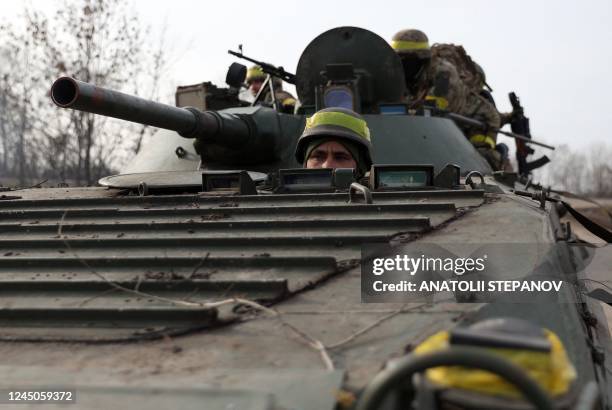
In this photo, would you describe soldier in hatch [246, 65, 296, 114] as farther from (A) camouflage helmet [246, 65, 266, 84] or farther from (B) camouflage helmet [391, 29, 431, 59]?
(B) camouflage helmet [391, 29, 431, 59]

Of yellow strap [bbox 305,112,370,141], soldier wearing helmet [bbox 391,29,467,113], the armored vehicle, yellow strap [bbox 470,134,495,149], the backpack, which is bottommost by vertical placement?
the armored vehicle

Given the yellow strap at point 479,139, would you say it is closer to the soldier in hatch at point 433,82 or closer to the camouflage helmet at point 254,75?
the soldier in hatch at point 433,82

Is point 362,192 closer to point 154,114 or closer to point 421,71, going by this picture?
point 154,114

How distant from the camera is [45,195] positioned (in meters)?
4.57

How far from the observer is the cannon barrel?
373cm

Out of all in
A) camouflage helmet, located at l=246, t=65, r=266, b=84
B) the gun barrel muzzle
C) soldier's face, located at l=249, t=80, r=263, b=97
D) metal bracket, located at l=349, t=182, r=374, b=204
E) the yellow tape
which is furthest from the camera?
camouflage helmet, located at l=246, t=65, r=266, b=84

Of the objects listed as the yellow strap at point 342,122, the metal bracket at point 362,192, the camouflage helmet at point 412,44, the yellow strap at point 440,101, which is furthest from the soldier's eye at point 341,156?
the camouflage helmet at point 412,44

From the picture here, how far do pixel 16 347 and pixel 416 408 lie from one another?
4.50ft

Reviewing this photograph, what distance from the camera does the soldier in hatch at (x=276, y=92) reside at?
6812 millimetres

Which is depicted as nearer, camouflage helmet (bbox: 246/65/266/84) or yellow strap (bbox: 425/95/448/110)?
yellow strap (bbox: 425/95/448/110)

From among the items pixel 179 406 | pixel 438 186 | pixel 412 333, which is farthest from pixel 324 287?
pixel 438 186

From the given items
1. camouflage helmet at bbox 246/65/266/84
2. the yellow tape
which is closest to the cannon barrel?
the yellow tape

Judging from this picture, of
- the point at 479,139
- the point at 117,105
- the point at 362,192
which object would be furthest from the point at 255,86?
the point at 362,192

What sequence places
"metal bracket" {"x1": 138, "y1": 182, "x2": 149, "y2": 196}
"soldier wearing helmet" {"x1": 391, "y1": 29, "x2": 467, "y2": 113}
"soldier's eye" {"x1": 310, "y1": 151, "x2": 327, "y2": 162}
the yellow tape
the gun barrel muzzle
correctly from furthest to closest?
1. "soldier wearing helmet" {"x1": 391, "y1": 29, "x2": 467, "y2": 113}
2. "soldier's eye" {"x1": 310, "y1": 151, "x2": 327, "y2": 162}
3. "metal bracket" {"x1": 138, "y1": 182, "x2": 149, "y2": 196}
4. the gun barrel muzzle
5. the yellow tape
